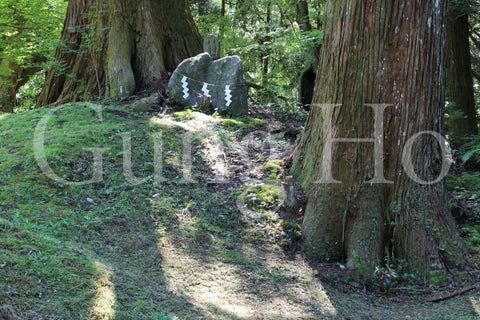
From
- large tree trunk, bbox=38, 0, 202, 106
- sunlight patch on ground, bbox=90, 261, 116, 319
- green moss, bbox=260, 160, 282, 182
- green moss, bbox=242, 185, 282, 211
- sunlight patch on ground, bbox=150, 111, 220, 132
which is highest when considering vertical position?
large tree trunk, bbox=38, 0, 202, 106

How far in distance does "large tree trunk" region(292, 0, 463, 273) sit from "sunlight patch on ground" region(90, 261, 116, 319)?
2.76m

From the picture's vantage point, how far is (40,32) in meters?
12.3

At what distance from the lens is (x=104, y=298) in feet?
11.1

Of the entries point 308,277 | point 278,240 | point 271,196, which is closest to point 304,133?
point 271,196

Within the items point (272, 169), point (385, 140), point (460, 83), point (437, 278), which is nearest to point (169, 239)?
point (272, 169)

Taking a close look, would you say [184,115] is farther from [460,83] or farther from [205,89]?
[460,83]

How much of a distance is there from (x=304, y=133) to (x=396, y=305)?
9.14 ft

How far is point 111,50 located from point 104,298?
7.73 meters

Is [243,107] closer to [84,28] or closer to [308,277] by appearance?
[84,28]

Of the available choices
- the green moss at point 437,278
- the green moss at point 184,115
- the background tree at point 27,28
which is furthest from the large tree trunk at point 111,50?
the green moss at point 437,278

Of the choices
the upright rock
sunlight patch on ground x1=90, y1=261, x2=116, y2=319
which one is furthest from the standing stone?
sunlight patch on ground x1=90, y1=261, x2=116, y2=319

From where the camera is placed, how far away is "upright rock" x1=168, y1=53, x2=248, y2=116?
926cm

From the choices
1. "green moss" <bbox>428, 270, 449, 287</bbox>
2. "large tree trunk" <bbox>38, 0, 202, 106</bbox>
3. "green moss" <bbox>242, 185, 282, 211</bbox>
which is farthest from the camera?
"large tree trunk" <bbox>38, 0, 202, 106</bbox>

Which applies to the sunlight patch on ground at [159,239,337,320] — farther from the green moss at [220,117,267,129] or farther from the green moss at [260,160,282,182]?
the green moss at [220,117,267,129]
